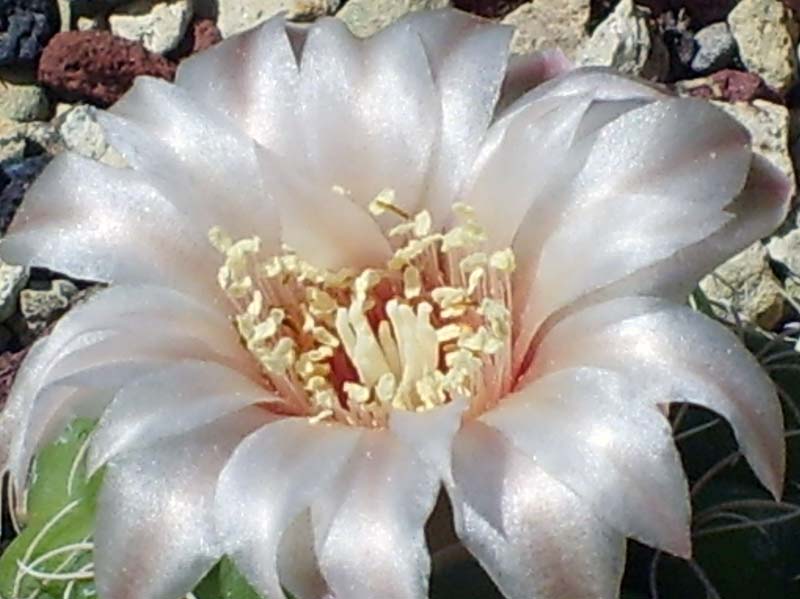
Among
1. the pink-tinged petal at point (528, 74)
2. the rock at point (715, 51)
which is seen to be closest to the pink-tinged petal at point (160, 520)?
the pink-tinged petal at point (528, 74)

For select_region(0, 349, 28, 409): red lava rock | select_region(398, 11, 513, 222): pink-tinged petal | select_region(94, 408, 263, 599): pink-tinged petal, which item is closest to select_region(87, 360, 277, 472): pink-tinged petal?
select_region(94, 408, 263, 599): pink-tinged petal

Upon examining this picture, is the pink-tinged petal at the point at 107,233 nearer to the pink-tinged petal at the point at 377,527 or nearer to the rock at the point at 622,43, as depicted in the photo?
the pink-tinged petal at the point at 377,527

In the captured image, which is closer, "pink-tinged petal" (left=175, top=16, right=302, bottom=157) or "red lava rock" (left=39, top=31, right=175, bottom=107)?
"pink-tinged petal" (left=175, top=16, right=302, bottom=157)

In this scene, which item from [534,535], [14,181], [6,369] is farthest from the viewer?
[14,181]

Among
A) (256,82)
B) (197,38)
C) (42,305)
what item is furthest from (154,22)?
(256,82)

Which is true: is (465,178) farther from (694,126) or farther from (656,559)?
(656,559)

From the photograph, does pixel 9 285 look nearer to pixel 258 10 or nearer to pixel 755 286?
pixel 258 10

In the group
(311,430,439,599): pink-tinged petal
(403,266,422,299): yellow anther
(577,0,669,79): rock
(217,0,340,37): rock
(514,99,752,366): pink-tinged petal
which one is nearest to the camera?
(311,430,439,599): pink-tinged petal

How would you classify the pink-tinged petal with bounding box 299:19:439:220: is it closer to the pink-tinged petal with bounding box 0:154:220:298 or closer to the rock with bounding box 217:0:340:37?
the pink-tinged petal with bounding box 0:154:220:298
